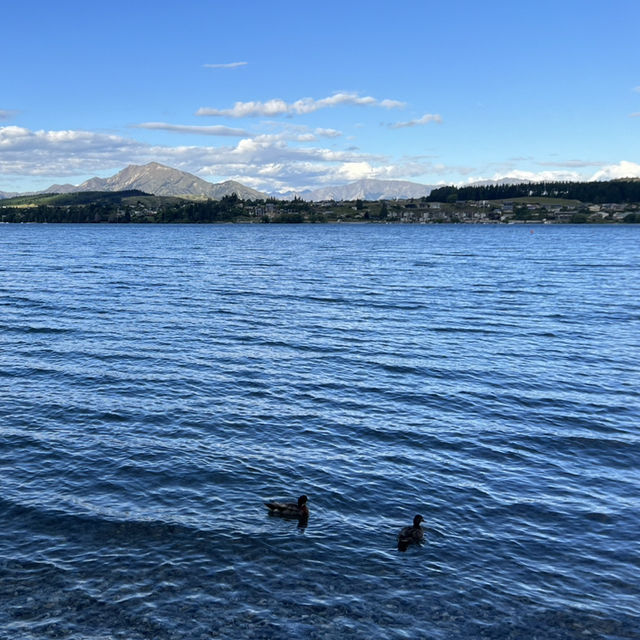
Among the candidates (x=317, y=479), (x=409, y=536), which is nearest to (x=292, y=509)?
(x=317, y=479)

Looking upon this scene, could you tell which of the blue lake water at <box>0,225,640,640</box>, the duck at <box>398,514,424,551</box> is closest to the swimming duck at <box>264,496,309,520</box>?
the blue lake water at <box>0,225,640,640</box>

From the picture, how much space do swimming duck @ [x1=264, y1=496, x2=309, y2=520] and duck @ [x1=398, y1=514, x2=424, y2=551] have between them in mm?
3392

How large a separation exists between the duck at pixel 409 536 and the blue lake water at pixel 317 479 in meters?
0.27

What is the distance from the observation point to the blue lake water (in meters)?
16.2

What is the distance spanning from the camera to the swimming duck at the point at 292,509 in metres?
20.6

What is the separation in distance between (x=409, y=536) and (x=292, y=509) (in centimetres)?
409

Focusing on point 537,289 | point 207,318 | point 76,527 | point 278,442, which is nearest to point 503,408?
point 278,442

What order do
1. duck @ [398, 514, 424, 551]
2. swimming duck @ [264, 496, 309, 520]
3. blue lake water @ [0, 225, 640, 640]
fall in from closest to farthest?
blue lake water @ [0, 225, 640, 640], duck @ [398, 514, 424, 551], swimming duck @ [264, 496, 309, 520]

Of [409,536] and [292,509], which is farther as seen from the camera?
[292,509]

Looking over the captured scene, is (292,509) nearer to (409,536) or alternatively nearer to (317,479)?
(317,479)

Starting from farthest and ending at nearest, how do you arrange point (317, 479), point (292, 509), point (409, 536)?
point (317, 479), point (292, 509), point (409, 536)

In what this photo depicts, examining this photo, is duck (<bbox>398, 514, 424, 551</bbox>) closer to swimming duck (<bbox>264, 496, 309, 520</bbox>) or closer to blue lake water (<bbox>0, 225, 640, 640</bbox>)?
blue lake water (<bbox>0, 225, 640, 640</bbox>)

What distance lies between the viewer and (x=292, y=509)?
20.7 meters

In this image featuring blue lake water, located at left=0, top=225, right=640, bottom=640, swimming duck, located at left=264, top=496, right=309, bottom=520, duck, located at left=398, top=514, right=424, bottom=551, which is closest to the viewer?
blue lake water, located at left=0, top=225, right=640, bottom=640
